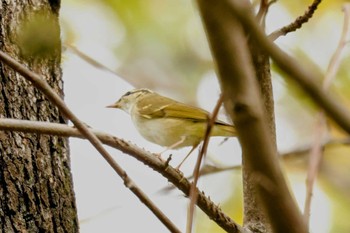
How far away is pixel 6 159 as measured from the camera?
1913mm

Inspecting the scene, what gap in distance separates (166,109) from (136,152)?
1921 millimetres

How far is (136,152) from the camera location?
136 cm

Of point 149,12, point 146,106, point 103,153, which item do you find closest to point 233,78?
point 103,153

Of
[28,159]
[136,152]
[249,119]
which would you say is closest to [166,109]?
[28,159]

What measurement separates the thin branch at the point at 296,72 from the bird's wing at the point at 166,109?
232 centimetres

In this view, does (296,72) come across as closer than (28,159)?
Yes

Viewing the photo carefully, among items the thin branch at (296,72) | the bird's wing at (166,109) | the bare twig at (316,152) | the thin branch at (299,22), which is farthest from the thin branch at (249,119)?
the bird's wing at (166,109)

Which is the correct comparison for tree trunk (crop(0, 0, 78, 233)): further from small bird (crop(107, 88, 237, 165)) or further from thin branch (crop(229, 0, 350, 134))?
thin branch (crop(229, 0, 350, 134))

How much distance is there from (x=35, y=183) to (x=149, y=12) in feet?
6.63

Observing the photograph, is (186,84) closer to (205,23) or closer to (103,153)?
(103,153)

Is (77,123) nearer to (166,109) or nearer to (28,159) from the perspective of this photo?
(28,159)

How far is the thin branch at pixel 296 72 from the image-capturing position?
57 cm

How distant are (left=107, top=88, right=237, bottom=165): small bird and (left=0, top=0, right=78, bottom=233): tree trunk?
768mm

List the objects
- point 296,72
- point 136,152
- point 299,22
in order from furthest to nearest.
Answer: point 299,22 < point 136,152 < point 296,72
